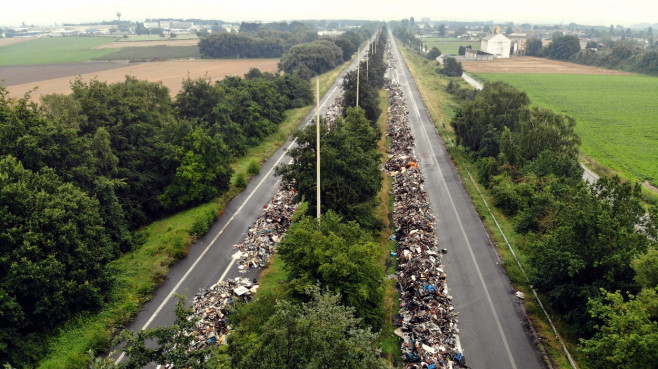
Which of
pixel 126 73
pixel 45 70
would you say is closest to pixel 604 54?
pixel 126 73

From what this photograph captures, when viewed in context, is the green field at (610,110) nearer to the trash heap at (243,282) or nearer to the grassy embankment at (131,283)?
the trash heap at (243,282)

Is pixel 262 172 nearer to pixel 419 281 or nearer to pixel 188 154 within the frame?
pixel 188 154

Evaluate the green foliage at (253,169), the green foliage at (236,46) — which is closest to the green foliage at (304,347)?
the green foliage at (253,169)

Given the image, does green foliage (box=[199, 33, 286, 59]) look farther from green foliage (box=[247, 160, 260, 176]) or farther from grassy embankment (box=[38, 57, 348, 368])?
grassy embankment (box=[38, 57, 348, 368])

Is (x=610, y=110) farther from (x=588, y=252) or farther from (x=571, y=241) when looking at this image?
(x=588, y=252)

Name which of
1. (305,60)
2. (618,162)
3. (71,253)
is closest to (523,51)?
(305,60)

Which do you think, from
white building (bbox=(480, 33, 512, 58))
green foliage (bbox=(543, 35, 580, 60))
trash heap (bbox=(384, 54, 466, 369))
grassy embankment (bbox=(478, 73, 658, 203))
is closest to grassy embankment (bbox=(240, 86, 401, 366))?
trash heap (bbox=(384, 54, 466, 369))
